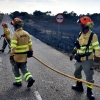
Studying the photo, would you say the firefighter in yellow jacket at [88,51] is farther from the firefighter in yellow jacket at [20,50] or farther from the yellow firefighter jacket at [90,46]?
the firefighter in yellow jacket at [20,50]

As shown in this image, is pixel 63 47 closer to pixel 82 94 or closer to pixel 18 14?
pixel 82 94

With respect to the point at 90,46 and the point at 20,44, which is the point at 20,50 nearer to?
the point at 20,44

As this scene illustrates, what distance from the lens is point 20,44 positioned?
722 centimetres

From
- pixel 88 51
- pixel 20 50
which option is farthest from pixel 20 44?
pixel 88 51

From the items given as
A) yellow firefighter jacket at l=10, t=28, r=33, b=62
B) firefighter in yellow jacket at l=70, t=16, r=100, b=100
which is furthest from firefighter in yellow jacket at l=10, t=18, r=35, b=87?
firefighter in yellow jacket at l=70, t=16, r=100, b=100

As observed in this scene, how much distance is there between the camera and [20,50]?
7.31 m

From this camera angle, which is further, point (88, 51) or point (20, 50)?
point (20, 50)

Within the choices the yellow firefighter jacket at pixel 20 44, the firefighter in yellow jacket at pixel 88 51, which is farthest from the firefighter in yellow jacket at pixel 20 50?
the firefighter in yellow jacket at pixel 88 51

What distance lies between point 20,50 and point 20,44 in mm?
196

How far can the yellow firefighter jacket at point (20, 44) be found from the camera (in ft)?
23.1

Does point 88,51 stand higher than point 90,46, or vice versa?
point 90,46

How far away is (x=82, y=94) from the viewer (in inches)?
260

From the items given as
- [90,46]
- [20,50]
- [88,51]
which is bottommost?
[20,50]

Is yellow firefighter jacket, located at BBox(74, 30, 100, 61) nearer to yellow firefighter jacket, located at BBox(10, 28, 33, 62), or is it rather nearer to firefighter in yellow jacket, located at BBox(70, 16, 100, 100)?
firefighter in yellow jacket, located at BBox(70, 16, 100, 100)
